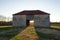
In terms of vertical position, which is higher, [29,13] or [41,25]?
[29,13]

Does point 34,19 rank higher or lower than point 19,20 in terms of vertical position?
higher

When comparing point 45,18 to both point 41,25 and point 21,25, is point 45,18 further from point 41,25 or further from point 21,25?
point 21,25

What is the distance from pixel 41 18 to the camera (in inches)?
1323

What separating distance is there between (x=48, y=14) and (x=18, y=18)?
8.12 m

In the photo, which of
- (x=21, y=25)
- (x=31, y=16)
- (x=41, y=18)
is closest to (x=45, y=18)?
(x=41, y=18)

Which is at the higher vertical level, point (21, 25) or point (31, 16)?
point (31, 16)

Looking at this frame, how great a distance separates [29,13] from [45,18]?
4494 millimetres

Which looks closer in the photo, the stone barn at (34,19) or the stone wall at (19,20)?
the stone barn at (34,19)

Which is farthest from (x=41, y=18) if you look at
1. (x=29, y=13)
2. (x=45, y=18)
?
(x=29, y=13)

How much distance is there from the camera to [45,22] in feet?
109

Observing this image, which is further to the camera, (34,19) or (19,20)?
(19,20)

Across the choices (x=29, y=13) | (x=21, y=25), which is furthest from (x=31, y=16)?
(x=21, y=25)

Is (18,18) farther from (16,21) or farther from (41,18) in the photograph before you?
(41,18)

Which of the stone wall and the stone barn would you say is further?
the stone wall
